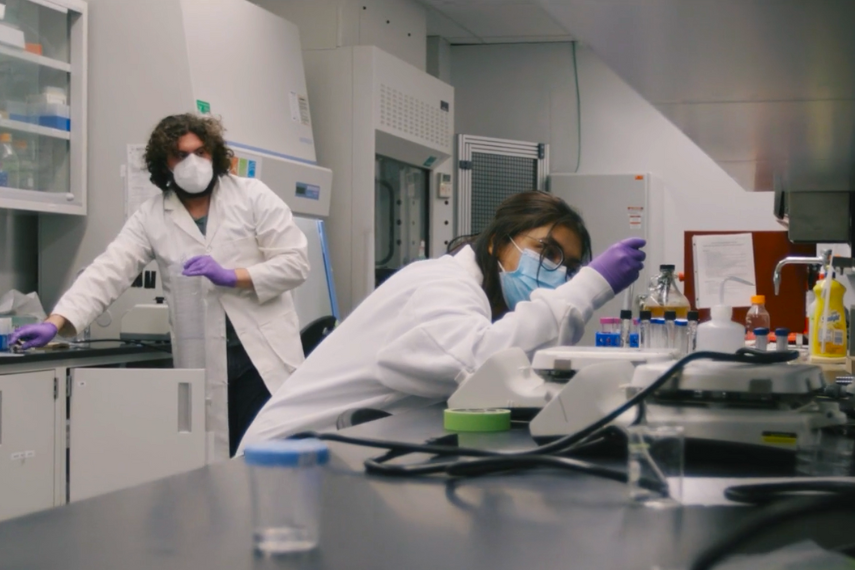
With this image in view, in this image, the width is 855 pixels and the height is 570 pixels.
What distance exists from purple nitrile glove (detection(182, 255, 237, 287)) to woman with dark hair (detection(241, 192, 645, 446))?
51.3 inches

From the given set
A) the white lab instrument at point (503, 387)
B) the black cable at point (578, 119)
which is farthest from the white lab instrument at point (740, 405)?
the black cable at point (578, 119)

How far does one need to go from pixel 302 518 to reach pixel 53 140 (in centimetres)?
306

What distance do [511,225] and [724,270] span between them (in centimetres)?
206

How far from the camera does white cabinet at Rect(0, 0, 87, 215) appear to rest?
3.02 metres

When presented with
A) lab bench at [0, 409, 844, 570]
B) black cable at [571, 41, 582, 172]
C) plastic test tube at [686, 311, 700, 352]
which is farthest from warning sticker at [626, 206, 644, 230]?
lab bench at [0, 409, 844, 570]

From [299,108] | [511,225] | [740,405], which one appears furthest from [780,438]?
[299,108]

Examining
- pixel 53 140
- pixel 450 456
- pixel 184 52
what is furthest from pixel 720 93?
pixel 53 140

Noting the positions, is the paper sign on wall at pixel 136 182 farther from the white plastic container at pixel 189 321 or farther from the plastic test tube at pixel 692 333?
the plastic test tube at pixel 692 333

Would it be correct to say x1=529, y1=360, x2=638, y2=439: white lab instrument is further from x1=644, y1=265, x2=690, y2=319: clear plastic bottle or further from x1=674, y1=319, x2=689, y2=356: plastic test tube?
x1=644, y1=265, x2=690, y2=319: clear plastic bottle

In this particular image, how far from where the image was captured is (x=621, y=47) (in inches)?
32.1

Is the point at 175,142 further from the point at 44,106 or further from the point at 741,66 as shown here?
the point at 741,66

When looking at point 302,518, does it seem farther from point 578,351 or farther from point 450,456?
point 578,351

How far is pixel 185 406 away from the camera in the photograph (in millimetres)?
2561

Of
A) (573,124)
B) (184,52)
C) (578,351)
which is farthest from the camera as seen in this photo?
(573,124)
